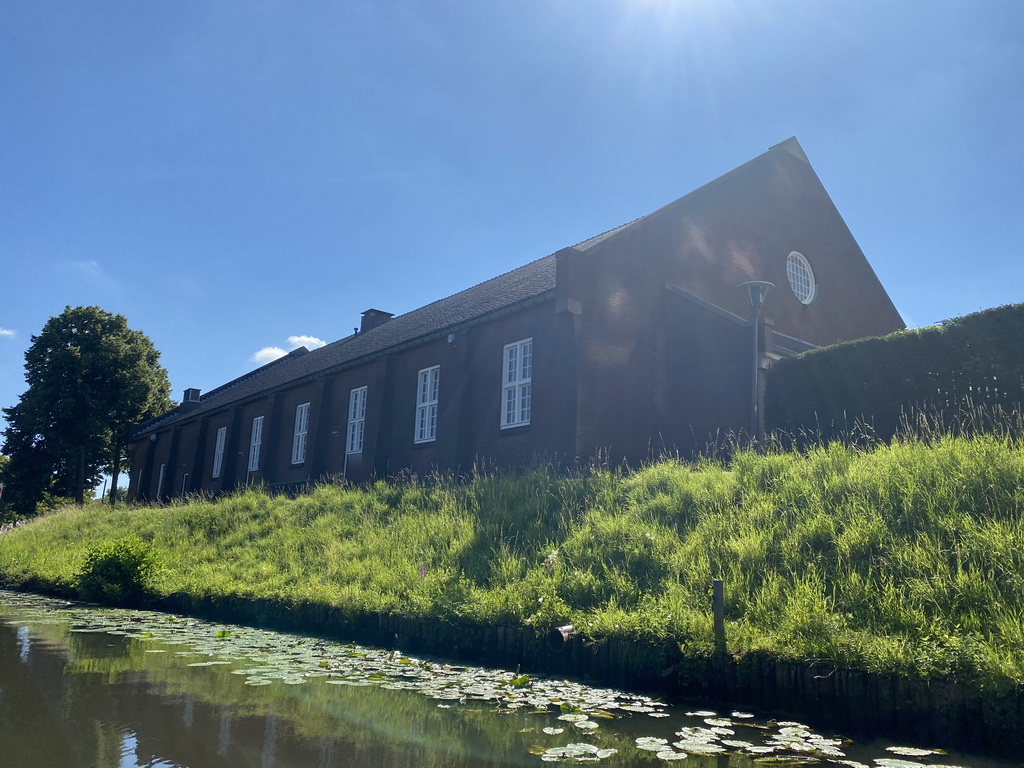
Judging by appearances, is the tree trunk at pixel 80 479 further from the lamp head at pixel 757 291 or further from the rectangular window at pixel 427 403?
the lamp head at pixel 757 291

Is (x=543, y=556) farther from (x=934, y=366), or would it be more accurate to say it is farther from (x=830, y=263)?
(x=830, y=263)

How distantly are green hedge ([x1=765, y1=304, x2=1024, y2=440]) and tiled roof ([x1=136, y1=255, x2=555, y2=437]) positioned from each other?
6.35m

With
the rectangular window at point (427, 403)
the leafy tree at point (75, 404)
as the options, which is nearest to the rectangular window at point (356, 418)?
the rectangular window at point (427, 403)

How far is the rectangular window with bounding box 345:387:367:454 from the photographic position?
24.5m

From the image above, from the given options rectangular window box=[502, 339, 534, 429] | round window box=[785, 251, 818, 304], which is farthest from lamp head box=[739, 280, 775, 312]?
round window box=[785, 251, 818, 304]

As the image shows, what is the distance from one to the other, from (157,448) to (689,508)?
37187mm

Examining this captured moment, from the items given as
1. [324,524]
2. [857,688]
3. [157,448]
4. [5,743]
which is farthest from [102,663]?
[157,448]

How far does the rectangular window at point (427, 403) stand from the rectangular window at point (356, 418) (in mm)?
3156

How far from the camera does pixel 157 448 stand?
39.9 meters

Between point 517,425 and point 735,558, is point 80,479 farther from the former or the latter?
point 735,558

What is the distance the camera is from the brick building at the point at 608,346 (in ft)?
55.3

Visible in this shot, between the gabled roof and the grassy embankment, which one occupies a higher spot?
the gabled roof

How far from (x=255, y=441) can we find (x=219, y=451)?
3955 mm

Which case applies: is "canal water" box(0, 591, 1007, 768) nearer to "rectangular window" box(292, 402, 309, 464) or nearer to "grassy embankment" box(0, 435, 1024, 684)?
"grassy embankment" box(0, 435, 1024, 684)
